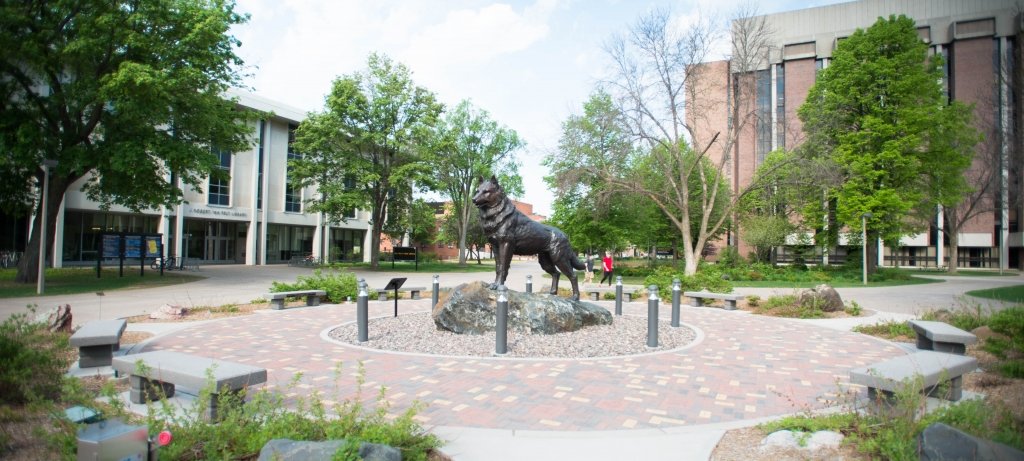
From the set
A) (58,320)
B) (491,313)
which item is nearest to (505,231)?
(491,313)

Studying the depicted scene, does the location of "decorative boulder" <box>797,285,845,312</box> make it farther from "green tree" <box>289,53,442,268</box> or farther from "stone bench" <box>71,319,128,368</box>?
"green tree" <box>289,53,442,268</box>

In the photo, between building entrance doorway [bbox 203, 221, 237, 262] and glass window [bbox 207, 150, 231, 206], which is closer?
glass window [bbox 207, 150, 231, 206]

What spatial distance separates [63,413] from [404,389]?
9.79 ft

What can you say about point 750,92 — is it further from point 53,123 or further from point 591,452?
point 53,123

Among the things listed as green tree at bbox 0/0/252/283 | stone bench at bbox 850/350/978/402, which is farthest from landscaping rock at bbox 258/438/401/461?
green tree at bbox 0/0/252/283

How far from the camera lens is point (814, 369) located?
7016 mm

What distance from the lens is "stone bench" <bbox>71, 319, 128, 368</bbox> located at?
22.0 feet

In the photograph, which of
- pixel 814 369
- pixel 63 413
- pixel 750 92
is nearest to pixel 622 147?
pixel 750 92

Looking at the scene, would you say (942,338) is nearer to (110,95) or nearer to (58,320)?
(58,320)

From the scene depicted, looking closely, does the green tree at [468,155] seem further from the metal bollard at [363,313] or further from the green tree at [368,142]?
the metal bollard at [363,313]

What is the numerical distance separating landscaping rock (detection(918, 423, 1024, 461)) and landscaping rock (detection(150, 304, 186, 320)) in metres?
13.0

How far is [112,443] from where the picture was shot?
2.93 metres

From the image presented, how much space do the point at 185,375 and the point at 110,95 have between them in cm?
1939

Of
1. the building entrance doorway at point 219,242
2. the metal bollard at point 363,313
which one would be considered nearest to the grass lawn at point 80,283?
the metal bollard at point 363,313
